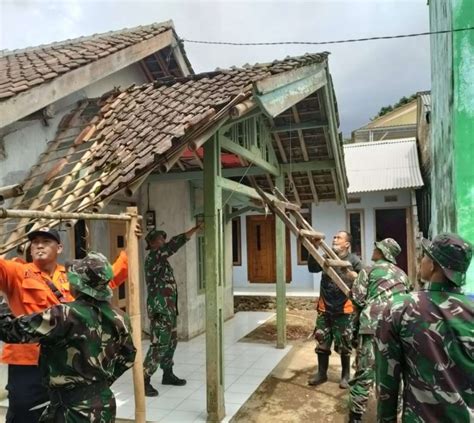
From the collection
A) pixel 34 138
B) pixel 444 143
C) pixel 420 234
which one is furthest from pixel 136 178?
pixel 420 234

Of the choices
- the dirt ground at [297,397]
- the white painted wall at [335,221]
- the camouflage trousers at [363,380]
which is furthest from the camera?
the white painted wall at [335,221]

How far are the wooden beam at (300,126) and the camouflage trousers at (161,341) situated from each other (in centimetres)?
356

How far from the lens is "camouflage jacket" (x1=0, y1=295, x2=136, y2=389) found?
247 cm

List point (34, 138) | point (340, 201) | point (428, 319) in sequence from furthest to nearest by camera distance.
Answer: point (340, 201)
point (34, 138)
point (428, 319)

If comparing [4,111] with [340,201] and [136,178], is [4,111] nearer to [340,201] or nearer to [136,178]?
[136,178]

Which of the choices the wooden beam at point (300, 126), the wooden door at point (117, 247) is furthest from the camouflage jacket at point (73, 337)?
the wooden beam at point (300, 126)

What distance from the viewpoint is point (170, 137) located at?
166 inches

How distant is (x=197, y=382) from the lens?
6223 millimetres

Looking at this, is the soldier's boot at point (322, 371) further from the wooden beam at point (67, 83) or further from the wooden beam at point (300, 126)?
the wooden beam at point (67, 83)

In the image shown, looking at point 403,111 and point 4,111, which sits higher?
point 403,111

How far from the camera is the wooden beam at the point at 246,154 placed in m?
5.56

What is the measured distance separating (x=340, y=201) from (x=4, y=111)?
7598 mm

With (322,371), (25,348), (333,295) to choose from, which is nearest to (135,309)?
(25,348)

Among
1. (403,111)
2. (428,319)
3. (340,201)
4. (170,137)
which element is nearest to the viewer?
(428,319)
